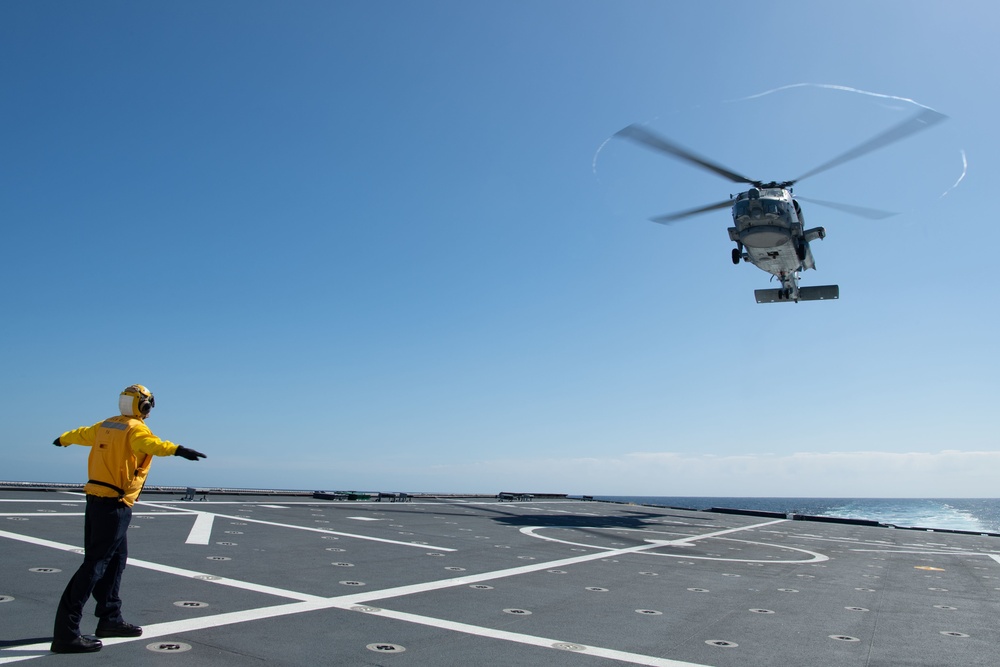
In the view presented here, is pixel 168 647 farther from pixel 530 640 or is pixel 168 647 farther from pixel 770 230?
pixel 770 230

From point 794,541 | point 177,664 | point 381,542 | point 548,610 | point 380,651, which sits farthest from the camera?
point 794,541

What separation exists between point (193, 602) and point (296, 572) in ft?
9.36

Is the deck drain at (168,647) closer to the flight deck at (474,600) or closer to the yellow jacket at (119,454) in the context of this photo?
the flight deck at (474,600)

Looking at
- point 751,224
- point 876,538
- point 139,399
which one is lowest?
point 876,538

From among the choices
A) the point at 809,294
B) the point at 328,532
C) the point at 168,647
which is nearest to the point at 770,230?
the point at 809,294

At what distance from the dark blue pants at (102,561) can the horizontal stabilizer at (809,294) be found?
37615 millimetres

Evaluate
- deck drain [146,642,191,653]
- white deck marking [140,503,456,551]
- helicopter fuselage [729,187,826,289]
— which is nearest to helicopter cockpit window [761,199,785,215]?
helicopter fuselage [729,187,826,289]

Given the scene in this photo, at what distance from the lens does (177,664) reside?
19.1 feet

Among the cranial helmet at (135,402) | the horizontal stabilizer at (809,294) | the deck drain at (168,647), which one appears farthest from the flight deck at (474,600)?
the horizontal stabilizer at (809,294)

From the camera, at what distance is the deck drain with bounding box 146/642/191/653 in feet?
20.4

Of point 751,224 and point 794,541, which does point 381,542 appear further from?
point 751,224

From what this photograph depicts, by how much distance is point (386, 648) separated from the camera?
6742 millimetres

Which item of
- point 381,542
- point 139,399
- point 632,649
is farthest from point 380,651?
point 381,542

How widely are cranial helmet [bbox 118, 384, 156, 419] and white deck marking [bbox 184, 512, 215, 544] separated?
8404 mm
